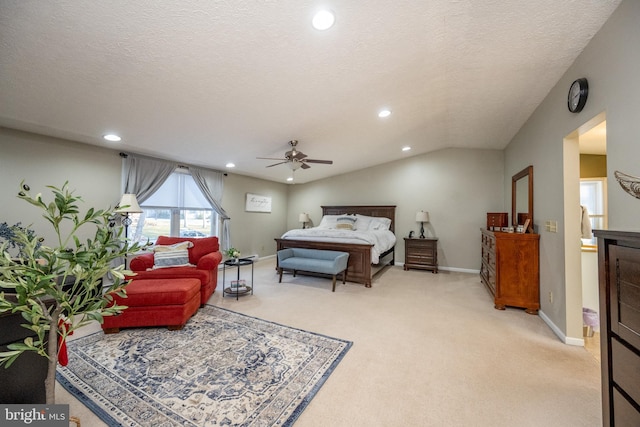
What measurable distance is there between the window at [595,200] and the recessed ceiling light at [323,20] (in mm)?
4358

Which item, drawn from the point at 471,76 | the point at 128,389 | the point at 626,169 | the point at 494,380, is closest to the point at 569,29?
the point at 471,76

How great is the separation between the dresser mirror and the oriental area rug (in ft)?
10.3

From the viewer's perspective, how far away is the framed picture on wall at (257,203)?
21.1 feet

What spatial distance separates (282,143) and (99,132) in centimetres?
246

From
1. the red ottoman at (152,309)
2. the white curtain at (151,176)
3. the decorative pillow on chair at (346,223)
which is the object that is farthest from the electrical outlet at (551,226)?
the white curtain at (151,176)

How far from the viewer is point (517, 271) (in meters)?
3.24

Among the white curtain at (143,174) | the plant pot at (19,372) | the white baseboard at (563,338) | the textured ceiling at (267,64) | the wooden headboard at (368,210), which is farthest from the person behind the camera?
the wooden headboard at (368,210)

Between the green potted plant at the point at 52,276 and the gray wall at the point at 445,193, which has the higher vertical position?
the gray wall at the point at 445,193

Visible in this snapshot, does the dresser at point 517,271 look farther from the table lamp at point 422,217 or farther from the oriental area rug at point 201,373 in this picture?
the oriental area rug at point 201,373

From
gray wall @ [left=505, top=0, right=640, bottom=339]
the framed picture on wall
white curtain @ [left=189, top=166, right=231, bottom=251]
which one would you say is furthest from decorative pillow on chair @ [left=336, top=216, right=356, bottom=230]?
gray wall @ [left=505, top=0, right=640, bottom=339]

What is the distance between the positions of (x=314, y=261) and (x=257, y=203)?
3106 mm

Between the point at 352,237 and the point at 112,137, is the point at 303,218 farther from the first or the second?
the point at 112,137

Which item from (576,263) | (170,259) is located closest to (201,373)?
(170,259)

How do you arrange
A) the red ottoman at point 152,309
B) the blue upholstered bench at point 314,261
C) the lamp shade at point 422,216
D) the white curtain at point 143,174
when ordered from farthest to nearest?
the lamp shade at point 422,216 → the white curtain at point 143,174 → the blue upholstered bench at point 314,261 → the red ottoman at point 152,309
